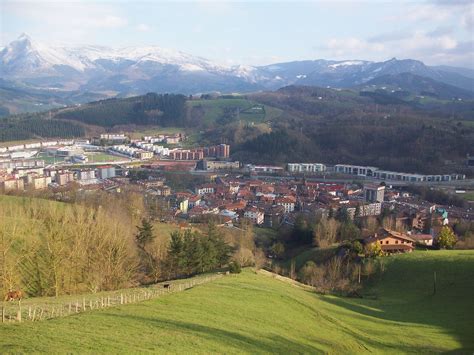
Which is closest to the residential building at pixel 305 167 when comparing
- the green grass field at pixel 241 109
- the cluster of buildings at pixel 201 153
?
the cluster of buildings at pixel 201 153

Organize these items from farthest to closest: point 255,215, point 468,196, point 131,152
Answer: point 131,152
point 468,196
point 255,215

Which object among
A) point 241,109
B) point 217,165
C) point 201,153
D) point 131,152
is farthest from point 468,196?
point 241,109

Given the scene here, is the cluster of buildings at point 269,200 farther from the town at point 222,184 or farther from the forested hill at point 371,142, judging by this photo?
the forested hill at point 371,142

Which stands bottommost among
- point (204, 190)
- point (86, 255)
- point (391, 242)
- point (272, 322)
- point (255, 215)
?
point (255, 215)

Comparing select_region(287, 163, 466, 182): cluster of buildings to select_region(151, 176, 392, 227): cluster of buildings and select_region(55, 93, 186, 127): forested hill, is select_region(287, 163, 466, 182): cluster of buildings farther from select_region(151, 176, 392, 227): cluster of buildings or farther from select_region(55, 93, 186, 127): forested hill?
select_region(55, 93, 186, 127): forested hill

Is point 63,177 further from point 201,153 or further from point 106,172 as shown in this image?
point 201,153

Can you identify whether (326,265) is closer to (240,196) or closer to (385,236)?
(385,236)

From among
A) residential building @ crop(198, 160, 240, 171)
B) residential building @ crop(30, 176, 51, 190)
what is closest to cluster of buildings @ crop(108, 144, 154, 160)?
residential building @ crop(198, 160, 240, 171)
